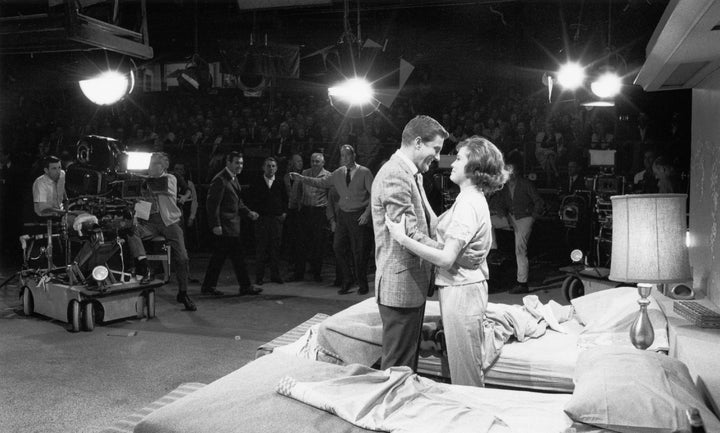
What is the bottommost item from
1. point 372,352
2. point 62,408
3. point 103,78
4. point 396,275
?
point 62,408

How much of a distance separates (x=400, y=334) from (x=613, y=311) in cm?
157

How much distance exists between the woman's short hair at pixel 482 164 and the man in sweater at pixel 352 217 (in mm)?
4575

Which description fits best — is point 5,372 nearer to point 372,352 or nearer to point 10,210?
point 372,352

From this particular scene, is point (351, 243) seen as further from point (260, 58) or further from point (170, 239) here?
point (260, 58)

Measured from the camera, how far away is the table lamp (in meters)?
3.11

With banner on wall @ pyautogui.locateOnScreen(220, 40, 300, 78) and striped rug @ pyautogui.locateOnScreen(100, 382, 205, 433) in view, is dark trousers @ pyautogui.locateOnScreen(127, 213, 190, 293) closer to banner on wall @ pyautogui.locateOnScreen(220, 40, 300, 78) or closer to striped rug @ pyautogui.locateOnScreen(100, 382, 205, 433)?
banner on wall @ pyautogui.locateOnScreen(220, 40, 300, 78)

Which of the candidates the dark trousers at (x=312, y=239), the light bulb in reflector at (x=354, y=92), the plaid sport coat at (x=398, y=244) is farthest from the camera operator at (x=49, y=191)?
the plaid sport coat at (x=398, y=244)

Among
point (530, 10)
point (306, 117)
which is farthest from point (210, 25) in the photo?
point (306, 117)

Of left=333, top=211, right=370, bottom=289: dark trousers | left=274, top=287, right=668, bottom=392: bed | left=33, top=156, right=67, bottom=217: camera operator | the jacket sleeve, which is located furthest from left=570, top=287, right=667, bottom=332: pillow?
left=33, top=156, right=67, bottom=217: camera operator

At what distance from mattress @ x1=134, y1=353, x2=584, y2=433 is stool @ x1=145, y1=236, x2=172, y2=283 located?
18.0ft

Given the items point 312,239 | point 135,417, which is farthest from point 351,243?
point 135,417

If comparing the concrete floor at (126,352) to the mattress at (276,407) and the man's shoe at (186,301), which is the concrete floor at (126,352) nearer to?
the man's shoe at (186,301)

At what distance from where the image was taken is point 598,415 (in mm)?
2518

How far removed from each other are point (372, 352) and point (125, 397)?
200 centimetres
